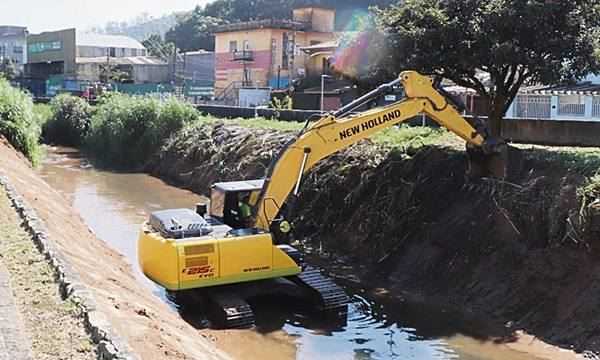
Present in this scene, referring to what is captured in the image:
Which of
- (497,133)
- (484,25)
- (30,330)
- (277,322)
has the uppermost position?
(484,25)

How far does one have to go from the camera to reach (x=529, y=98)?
2609cm

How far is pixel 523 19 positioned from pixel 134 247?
11.5 meters

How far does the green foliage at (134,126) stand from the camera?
39.2 m

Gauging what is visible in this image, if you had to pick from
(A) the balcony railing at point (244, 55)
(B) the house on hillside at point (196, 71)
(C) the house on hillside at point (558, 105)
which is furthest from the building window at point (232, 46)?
(C) the house on hillside at point (558, 105)

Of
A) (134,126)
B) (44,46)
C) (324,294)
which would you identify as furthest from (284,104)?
(44,46)

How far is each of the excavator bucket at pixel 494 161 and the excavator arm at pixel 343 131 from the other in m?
0.20

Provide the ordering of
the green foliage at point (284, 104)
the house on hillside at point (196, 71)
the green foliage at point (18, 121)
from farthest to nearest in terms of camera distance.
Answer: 1. the house on hillside at point (196, 71)
2. the green foliage at point (284, 104)
3. the green foliage at point (18, 121)

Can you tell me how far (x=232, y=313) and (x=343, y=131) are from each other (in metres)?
4.52

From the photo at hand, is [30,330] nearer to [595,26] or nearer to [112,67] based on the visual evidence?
[595,26]

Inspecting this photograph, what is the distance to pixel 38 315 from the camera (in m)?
8.48

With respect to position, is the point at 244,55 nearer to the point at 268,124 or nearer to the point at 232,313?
the point at 268,124

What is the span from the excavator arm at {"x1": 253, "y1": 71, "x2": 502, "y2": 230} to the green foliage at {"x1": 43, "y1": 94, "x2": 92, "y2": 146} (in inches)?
1483

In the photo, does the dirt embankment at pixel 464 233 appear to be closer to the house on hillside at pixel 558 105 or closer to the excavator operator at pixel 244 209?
the excavator operator at pixel 244 209

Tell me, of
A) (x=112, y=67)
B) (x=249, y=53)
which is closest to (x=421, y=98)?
(x=249, y=53)
